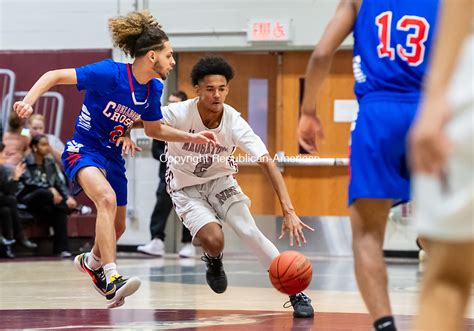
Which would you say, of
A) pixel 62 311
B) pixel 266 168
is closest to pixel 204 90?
pixel 266 168

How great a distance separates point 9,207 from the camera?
11398 millimetres

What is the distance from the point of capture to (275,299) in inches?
269

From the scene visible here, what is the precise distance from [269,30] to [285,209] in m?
7.48

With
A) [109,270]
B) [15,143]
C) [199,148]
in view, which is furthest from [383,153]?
[15,143]

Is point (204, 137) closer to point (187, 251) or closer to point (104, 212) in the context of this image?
point (104, 212)

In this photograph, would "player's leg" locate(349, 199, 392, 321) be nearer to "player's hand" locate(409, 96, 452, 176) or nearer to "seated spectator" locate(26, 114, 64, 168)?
"player's hand" locate(409, 96, 452, 176)

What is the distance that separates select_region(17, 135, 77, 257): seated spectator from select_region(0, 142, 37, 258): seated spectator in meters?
0.30

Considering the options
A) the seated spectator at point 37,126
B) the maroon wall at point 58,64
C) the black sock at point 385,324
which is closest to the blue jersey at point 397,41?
the black sock at point 385,324

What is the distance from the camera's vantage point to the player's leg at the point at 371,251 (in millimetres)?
3297

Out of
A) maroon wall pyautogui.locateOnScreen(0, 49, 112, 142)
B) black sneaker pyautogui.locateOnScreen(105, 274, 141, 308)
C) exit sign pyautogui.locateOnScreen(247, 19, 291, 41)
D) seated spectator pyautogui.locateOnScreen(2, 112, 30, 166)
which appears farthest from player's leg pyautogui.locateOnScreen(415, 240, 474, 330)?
maroon wall pyautogui.locateOnScreen(0, 49, 112, 142)

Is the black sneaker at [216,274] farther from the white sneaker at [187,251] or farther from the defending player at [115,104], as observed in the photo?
the white sneaker at [187,251]

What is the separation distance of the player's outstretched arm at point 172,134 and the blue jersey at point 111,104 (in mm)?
56

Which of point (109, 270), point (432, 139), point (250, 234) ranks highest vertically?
point (432, 139)

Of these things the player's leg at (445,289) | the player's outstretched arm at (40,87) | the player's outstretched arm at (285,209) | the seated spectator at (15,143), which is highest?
the player's outstretched arm at (40,87)
